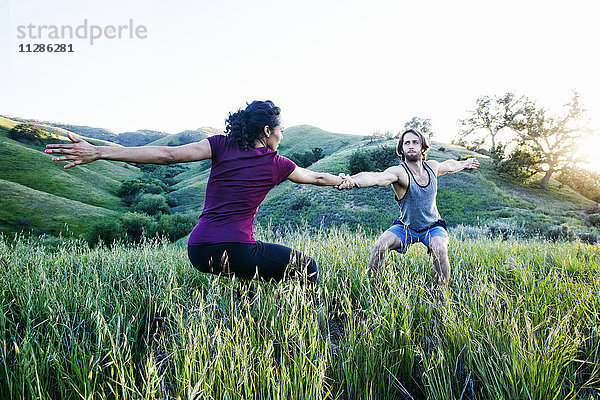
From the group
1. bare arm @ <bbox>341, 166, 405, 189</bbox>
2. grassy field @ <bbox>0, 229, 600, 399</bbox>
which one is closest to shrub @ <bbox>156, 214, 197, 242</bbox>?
grassy field @ <bbox>0, 229, 600, 399</bbox>

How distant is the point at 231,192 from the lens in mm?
2701

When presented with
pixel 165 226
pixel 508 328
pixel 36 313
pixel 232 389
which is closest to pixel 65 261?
pixel 36 313

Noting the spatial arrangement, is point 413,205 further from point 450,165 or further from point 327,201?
point 327,201

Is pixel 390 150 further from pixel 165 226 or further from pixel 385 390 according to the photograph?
pixel 385 390

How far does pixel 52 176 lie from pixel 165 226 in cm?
3735

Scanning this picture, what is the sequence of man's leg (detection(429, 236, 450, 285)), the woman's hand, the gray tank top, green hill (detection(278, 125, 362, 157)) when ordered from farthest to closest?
1. green hill (detection(278, 125, 362, 157))
2. the gray tank top
3. man's leg (detection(429, 236, 450, 285))
4. the woman's hand

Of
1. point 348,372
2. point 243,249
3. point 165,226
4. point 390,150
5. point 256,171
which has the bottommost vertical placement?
point 165,226

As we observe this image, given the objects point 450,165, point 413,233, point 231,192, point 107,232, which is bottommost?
point 107,232

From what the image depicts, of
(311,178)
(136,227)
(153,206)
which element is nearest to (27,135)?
(153,206)

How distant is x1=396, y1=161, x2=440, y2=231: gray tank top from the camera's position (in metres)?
3.99

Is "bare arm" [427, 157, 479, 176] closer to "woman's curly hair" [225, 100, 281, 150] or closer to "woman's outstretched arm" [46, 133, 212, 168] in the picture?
"woman's curly hair" [225, 100, 281, 150]

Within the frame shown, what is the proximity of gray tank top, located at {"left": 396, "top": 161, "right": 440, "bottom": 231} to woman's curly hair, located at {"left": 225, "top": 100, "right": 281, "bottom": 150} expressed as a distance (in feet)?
7.19

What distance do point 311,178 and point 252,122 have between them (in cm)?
105

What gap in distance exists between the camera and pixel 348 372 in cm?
198
